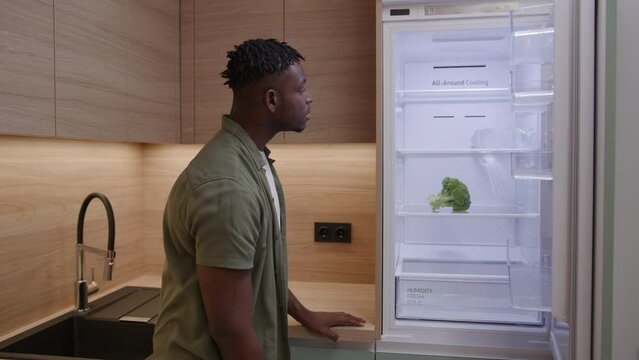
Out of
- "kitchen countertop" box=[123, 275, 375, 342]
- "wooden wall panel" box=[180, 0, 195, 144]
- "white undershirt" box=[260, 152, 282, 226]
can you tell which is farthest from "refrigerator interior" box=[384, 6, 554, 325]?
"wooden wall panel" box=[180, 0, 195, 144]

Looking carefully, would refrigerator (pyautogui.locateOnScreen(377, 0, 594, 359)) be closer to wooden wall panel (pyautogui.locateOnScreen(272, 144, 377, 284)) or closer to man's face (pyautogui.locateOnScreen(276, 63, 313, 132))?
wooden wall panel (pyautogui.locateOnScreen(272, 144, 377, 284))

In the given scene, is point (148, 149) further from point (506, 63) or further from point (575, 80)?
point (575, 80)

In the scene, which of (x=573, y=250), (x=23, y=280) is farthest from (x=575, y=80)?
(x=23, y=280)

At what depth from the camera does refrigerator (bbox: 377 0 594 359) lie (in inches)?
63.2

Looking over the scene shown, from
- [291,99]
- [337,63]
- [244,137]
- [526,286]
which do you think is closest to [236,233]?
[244,137]

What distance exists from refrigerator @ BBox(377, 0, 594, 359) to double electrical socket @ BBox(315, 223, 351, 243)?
0.39 m

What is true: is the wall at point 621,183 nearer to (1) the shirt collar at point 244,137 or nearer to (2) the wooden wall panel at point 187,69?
(1) the shirt collar at point 244,137

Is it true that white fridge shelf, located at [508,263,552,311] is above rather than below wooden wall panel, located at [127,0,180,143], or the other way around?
below

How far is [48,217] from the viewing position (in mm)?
1909

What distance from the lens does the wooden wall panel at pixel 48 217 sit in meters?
1.74

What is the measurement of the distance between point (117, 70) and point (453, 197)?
1263mm

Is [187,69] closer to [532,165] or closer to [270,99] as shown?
[270,99]

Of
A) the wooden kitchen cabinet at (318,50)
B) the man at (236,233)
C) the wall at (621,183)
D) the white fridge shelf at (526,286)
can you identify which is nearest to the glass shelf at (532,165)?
the white fridge shelf at (526,286)

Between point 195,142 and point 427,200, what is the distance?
39.4 inches
